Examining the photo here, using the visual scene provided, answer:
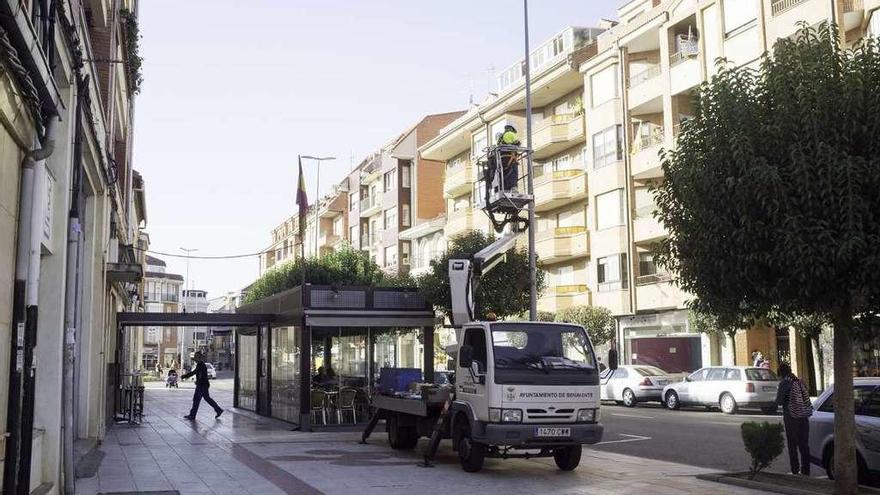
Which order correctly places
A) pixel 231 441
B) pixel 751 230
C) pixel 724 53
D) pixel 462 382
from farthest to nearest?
pixel 724 53 → pixel 231 441 → pixel 462 382 → pixel 751 230

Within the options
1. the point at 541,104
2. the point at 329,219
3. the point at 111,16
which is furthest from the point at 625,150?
the point at 329,219

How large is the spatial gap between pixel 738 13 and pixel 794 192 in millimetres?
28004

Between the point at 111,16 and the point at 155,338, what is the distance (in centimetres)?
→ 10267

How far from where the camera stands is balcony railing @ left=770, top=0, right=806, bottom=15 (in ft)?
105

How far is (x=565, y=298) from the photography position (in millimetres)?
44406

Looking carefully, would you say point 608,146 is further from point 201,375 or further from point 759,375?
point 201,375

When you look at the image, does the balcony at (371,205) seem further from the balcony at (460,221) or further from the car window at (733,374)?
the car window at (733,374)

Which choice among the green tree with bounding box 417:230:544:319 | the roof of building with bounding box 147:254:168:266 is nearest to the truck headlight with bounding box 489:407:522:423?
the green tree with bounding box 417:230:544:319

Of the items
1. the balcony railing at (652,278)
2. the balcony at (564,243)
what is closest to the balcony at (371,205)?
the balcony at (564,243)

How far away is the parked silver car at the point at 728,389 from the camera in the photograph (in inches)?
1061

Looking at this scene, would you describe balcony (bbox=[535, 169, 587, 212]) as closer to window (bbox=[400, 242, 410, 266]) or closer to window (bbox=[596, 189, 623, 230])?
window (bbox=[596, 189, 623, 230])

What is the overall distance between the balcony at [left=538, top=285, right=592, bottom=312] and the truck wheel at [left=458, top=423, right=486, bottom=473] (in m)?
30.2

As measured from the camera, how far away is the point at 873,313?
411 inches

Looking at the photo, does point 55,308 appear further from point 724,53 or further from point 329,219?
point 329,219
